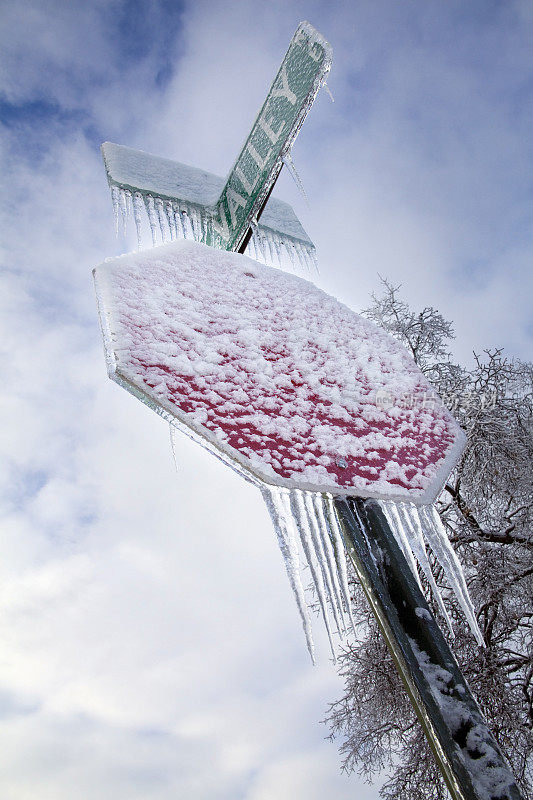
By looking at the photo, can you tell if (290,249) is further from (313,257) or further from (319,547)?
(319,547)

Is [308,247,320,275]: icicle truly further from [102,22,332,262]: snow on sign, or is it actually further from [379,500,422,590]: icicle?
[379,500,422,590]: icicle

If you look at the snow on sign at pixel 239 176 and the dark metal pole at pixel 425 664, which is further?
the snow on sign at pixel 239 176

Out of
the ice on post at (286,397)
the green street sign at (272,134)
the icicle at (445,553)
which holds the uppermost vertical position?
the green street sign at (272,134)

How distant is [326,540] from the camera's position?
1.22m

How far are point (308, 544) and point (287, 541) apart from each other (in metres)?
0.11

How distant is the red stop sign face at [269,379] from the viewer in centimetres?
105

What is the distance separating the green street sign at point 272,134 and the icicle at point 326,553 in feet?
6.82

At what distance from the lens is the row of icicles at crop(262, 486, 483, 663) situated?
3.45ft

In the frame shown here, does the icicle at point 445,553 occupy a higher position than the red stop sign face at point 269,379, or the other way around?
the red stop sign face at point 269,379

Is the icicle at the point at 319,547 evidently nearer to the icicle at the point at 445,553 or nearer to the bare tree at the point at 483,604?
the icicle at the point at 445,553

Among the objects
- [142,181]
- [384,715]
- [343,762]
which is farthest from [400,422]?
[343,762]

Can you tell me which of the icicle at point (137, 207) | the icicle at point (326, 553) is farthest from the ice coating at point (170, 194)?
the icicle at point (326, 553)

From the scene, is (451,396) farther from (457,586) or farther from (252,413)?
(252,413)

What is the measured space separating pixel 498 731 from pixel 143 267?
6237 millimetres
